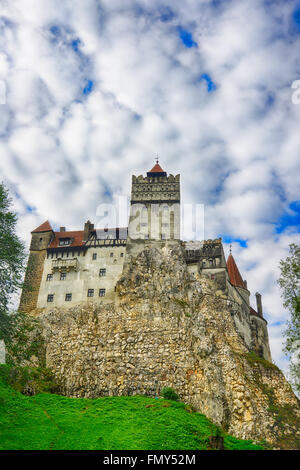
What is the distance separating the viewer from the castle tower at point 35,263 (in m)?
55.7

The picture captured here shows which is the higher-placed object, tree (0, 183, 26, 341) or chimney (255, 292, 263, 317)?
chimney (255, 292, 263, 317)

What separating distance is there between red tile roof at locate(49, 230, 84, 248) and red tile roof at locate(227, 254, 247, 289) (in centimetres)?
2325

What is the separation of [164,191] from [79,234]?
48.9 ft

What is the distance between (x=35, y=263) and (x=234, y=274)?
30.2 m

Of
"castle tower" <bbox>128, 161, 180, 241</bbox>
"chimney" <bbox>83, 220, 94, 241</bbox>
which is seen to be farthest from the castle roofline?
"chimney" <bbox>83, 220, 94, 241</bbox>

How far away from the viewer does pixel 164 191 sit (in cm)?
6244

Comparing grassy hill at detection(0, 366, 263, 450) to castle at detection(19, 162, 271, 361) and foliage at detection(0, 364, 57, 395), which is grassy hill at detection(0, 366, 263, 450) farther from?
castle at detection(19, 162, 271, 361)

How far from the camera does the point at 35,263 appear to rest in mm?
59312

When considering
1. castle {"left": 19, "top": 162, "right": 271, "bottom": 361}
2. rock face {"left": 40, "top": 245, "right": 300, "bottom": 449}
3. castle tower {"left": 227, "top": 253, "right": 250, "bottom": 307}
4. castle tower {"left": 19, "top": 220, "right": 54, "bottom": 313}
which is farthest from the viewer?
castle tower {"left": 227, "top": 253, "right": 250, "bottom": 307}

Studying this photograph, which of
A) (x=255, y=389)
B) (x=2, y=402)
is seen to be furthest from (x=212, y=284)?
(x=2, y=402)

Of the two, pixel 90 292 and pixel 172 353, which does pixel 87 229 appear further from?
pixel 172 353

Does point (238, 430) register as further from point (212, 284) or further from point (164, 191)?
point (164, 191)

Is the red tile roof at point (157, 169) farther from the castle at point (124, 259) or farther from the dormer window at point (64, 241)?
the dormer window at point (64, 241)

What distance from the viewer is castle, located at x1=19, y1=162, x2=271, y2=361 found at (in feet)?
181
